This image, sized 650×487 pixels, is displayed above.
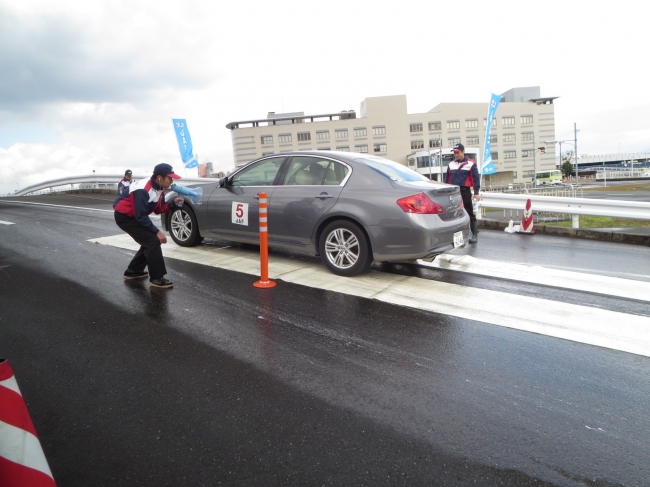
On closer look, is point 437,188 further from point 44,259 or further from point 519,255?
point 44,259

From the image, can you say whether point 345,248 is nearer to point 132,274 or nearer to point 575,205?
point 132,274

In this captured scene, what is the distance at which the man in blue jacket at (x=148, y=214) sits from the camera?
5.41 metres

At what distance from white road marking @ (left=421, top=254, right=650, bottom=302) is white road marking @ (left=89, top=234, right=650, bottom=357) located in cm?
36

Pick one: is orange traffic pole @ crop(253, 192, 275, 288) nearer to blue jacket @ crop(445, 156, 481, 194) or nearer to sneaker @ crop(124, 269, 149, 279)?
sneaker @ crop(124, 269, 149, 279)

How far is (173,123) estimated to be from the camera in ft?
80.1

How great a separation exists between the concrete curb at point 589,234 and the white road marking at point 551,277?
3.85 metres

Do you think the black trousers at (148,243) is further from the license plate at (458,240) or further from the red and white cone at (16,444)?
the red and white cone at (16,444)

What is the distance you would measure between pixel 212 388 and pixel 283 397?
512 millimetres

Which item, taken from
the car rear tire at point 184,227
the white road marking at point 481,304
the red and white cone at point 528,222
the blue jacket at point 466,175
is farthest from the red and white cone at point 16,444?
the red and white cone at point 528,222

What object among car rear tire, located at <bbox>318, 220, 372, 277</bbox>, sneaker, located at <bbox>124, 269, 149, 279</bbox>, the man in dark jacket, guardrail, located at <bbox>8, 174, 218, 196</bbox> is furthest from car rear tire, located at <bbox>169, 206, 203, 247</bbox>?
guardrail, located at <bbox>8, 174, 218, 196</bbox>

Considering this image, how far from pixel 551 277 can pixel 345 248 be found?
8.99 feet

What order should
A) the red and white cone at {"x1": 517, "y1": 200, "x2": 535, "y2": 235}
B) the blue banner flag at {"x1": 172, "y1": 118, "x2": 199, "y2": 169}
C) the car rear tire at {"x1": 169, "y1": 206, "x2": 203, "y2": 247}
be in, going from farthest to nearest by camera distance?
1. the blue banner flag at {"x1": 172, "y1": 118, "x2": 199, "y2": 169}
2. the red and white cone at {"x1": 517, "y1": 200, "x2": 535, "y2": 235}
3. the car rear tire at {"x1": 169, "y1": 206, "x2": 203, "y2": 247}

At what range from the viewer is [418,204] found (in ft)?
17.9

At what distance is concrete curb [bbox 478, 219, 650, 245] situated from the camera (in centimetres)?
897
